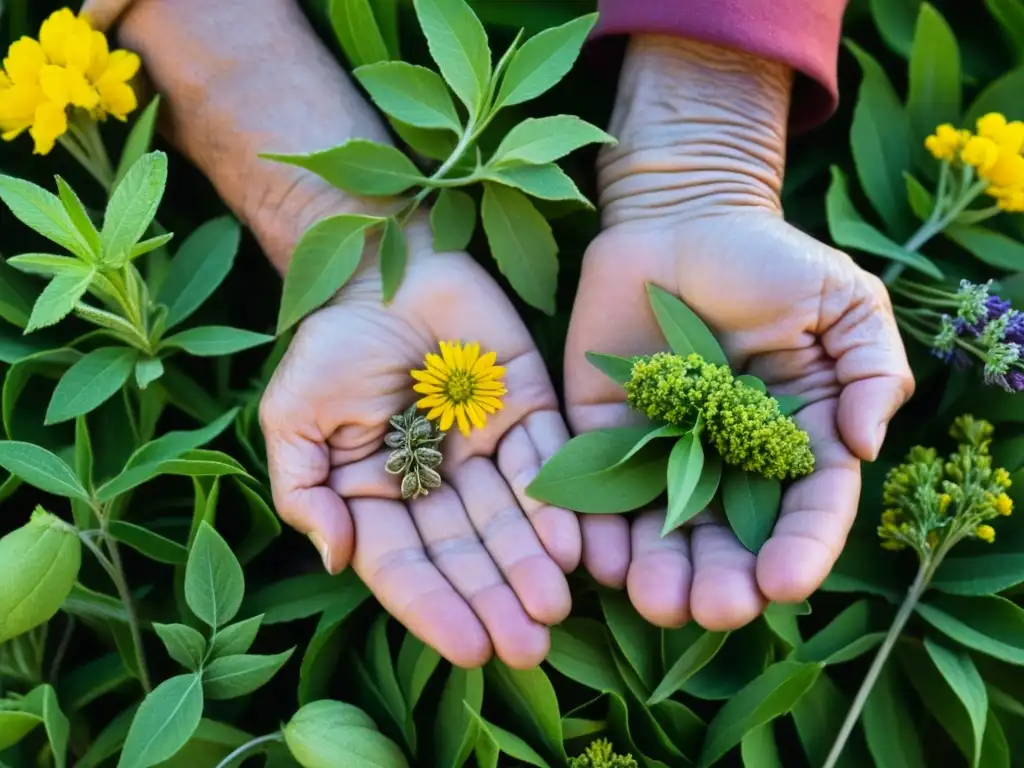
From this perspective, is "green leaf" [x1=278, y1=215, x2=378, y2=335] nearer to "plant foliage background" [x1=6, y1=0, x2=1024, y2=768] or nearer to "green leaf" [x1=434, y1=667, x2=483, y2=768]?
"plant foliage background" [x1=6, y1=0, x2=1024, y2=768]

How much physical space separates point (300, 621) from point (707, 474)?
505mm

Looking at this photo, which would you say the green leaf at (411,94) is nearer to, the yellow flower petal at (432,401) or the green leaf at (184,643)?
the yellow flower petal at (432,401)

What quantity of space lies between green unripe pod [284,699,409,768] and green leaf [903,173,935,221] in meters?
0.84

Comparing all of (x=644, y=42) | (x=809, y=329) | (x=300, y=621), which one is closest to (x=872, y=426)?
(x=809, y=329)

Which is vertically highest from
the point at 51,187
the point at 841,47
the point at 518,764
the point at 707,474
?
the point at 841,47

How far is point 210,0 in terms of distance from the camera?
1.03 m

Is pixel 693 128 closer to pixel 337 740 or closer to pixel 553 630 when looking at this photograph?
pixel 553 630

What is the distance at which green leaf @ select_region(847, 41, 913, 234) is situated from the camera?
3.54 ft

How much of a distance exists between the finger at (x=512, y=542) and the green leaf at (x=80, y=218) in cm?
40

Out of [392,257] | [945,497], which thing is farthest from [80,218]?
[945,497]

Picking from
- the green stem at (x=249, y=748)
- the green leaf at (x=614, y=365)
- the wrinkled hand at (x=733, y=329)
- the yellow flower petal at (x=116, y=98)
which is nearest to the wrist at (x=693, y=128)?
the wrinkled hand at (x=733, y=329)

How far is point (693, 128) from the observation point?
1.01 meters

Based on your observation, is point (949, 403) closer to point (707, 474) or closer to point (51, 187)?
point (707, 474)

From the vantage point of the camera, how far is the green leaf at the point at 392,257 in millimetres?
916
